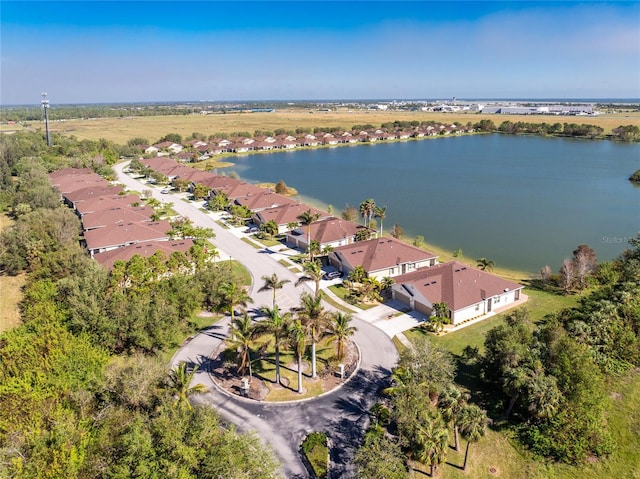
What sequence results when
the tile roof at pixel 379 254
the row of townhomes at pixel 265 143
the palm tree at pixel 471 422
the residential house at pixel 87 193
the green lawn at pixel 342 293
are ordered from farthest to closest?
the row of townhomes at pixel 265 143 → the residential house at pixel 87 193 → the tile roof at pixel 379 254 → the green lawn at pixel 342 293 → the palm tree at pixel 471 422

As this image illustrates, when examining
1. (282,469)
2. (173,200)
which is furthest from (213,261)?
(173,200)

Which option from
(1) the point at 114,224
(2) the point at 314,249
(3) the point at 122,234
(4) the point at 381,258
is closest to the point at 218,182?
(1) the point at 114,224

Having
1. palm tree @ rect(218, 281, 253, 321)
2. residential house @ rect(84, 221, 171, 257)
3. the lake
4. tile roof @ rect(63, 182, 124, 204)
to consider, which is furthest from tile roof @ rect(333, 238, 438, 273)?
tile roof @ rect(63, 182, 124, 204)

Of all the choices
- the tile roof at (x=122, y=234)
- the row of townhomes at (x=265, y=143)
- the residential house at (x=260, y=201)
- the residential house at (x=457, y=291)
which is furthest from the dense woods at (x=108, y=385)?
the row of townhomes at (x=265, y=143)

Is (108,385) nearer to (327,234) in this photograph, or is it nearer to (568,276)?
(327,234)

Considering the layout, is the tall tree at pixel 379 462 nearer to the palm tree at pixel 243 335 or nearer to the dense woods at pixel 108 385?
the dense woods at pixel 108 385
